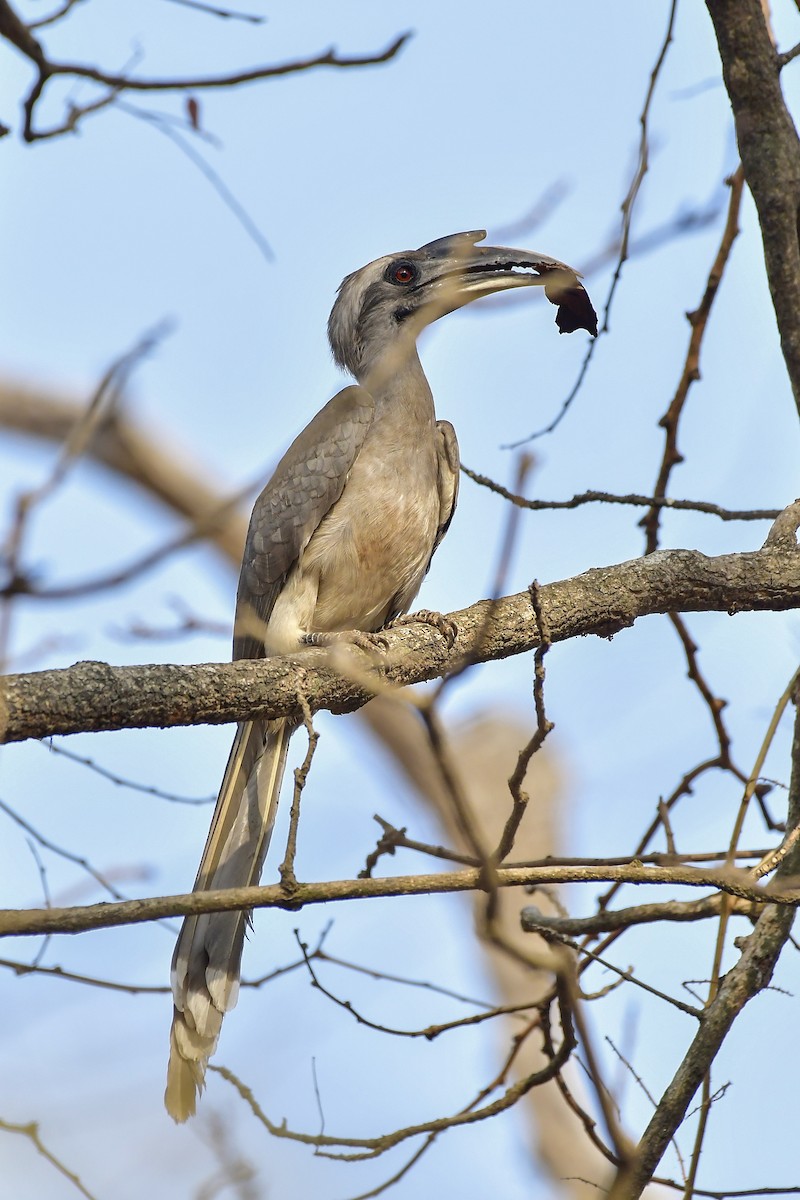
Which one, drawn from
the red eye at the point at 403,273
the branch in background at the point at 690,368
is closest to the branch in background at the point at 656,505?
the branch in background at the point at 690,368

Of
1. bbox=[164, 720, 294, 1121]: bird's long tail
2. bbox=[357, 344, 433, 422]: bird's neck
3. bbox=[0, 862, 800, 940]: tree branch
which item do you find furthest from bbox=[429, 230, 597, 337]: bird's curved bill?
bbox=[0, 862, 800, 940]: tree branch

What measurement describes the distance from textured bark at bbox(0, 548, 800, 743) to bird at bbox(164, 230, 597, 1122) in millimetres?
682

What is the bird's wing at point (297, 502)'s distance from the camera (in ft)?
17.4

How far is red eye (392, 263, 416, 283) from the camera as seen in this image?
20.1 ft

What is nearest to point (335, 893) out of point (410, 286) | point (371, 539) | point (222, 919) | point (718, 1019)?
point (718, 1019)

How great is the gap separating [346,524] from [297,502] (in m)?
0.24

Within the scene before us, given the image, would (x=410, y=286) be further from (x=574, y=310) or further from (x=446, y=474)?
(x=574, y=310)

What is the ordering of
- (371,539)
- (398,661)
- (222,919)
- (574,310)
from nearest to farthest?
(398,661) < (222,919) < (574,310) < (371,539)

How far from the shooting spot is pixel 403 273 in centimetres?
614

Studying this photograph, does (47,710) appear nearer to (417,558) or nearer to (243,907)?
(243,907)

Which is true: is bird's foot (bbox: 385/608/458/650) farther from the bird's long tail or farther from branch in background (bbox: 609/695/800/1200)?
branch in background (bbox: 609/695/800/1200)

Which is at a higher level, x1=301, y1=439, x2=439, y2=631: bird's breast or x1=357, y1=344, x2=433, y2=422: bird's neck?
x1=357, y1=344, x2=433, y2=422: bird's neck

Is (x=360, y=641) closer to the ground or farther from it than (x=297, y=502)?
closer to the ground

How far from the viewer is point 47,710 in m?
3.12
